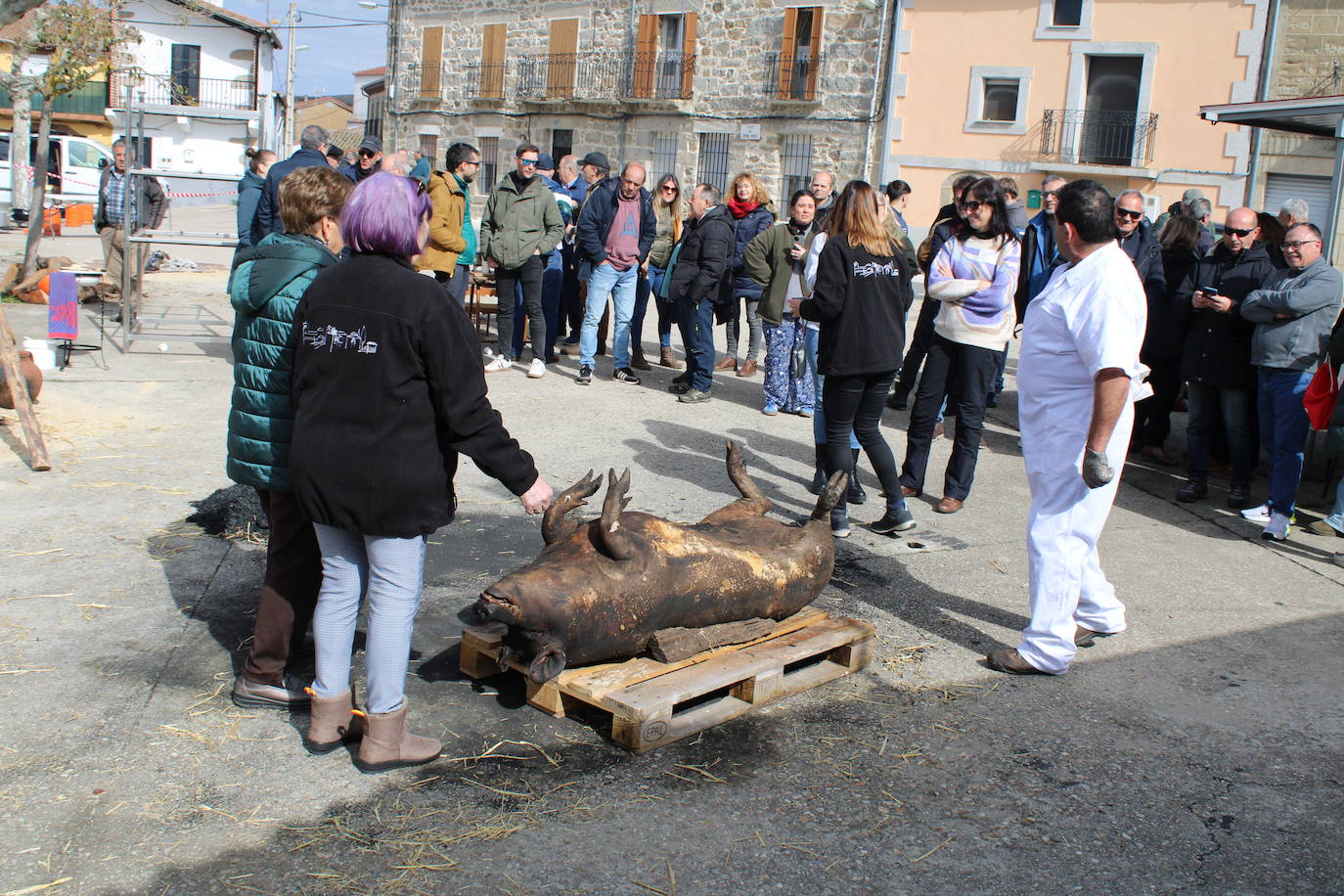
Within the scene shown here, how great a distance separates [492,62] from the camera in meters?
34.4

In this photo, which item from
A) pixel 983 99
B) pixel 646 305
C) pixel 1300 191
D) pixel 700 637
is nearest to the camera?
pixel 700 637

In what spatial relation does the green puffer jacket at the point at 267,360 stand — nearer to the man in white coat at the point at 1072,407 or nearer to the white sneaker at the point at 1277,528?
the man in white coat at the point at 1072,407

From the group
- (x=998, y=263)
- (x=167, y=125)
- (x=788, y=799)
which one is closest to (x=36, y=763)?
(x=788, y=799)

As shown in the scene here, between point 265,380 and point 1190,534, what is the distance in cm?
559

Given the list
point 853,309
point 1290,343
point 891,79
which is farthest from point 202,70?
point 1290,343

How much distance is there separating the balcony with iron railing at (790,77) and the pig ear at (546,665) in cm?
2591

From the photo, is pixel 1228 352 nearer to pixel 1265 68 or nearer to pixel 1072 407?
pixel 1072 407

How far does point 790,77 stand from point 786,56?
20.7 inches

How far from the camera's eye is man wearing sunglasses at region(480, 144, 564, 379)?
9914 millimetres

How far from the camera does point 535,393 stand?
9742 mm

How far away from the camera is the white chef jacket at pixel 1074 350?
14.1 ft

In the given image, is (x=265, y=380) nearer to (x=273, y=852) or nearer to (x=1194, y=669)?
(x=273, y=852)

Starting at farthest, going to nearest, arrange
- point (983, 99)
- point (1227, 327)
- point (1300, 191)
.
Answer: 1. point (983, 99)
2. point (1300, 191)
3. point (1227, 327)

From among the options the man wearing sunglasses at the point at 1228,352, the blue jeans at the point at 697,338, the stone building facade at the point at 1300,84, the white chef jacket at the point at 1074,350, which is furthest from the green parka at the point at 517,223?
the stone building facade at the point at 1300,84
